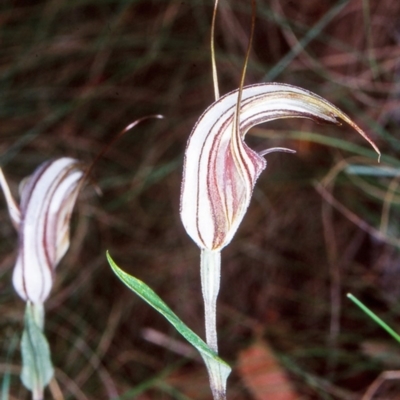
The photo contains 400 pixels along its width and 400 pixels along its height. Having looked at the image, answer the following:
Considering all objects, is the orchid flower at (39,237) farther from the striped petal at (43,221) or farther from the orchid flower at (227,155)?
the orchid flower at (227,155)

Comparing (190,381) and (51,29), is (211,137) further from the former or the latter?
(51,29)

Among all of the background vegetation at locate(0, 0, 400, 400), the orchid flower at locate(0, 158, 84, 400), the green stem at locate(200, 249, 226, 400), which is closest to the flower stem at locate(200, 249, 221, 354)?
the green stem at locate(200, 249, 226, 400)

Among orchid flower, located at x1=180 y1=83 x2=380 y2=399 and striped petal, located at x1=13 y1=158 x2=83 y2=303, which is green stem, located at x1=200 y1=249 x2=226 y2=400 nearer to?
orchid flower, located at x1=180 y1=83 x2=380 y2=399

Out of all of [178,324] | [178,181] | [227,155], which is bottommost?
[178,181]

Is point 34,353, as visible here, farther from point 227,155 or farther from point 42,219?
point 227,155

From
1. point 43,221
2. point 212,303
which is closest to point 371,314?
point 212,303

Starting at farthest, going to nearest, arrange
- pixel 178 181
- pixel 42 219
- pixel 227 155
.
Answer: pixel 178 181 → pixel 42 219 → pixel 227 155
